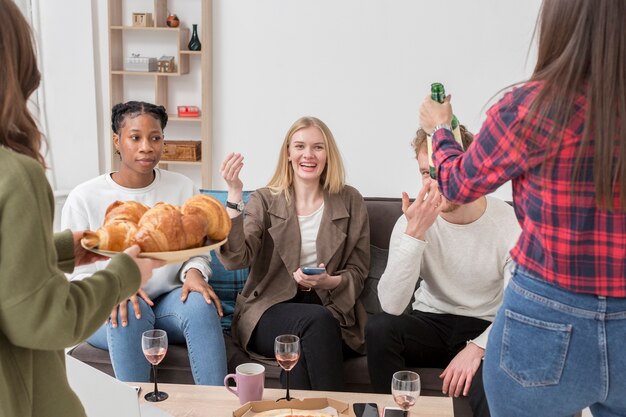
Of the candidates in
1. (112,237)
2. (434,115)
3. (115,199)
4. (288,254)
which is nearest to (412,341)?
(288,254)

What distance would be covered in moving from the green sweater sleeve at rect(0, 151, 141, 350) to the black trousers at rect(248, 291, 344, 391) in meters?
1.50

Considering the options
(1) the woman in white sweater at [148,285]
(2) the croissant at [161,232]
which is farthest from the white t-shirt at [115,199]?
(2) the croissant at [161,232]

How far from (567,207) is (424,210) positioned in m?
1.10

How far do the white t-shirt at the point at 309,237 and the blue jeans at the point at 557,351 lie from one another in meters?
1.43

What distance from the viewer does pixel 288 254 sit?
114 inches

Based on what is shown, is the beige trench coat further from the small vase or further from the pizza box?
the small vase

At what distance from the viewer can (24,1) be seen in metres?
4.62

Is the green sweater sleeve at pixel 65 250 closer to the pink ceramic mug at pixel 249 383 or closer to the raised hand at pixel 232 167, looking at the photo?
the pink ceramic mug at pixel 249 383

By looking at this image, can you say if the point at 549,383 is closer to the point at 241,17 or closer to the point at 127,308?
the point at 127,308

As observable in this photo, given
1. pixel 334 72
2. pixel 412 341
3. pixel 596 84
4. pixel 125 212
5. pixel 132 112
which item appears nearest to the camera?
pixel 596 84

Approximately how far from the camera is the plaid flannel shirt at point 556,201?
1.40 metres

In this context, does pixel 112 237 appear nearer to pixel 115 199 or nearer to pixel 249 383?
pixel 249 383

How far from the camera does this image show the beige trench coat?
2.82 m

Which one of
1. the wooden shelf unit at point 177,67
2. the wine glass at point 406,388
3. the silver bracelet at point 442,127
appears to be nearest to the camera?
the silver bracelet at point 442,127
